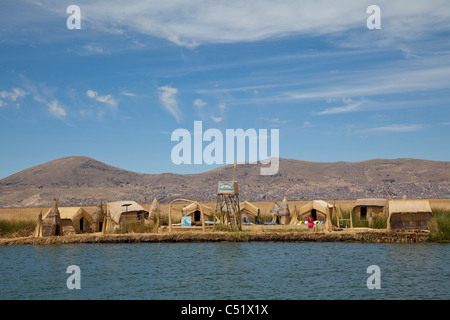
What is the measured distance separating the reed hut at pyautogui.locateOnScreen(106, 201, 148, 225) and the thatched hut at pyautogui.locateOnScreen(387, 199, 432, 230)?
63.7ft

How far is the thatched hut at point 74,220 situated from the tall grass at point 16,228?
104 inches

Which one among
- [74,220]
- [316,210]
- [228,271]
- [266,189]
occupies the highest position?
[266,189]

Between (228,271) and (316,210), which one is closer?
(228,271)

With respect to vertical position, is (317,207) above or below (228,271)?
above

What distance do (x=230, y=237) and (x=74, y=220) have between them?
1281 cm

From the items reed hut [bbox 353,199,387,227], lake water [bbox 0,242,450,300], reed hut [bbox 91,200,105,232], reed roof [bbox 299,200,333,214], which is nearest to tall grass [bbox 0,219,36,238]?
reed hut [bbox 91,200,105,232]

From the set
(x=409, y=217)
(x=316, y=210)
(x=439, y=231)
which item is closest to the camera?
(x=439, y=231)

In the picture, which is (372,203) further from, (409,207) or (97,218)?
(97,218)

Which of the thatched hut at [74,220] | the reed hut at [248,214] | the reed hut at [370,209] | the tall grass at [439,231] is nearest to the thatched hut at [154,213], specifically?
the thatched hut at [74,220]

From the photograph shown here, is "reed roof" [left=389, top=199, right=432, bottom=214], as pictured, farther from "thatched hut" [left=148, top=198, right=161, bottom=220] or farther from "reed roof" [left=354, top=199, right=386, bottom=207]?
"thatched hut" [left=148, top=198, right=161, bottom=220]

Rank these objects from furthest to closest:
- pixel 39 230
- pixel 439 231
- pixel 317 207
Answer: pixel 317 207 → pixel 39 230 → pixel 439 231

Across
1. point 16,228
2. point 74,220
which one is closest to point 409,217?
point 74,220

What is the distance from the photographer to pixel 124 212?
142 feet
